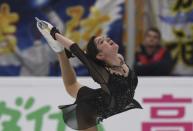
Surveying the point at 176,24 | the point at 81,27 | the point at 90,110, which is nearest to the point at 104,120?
the point at 90,110

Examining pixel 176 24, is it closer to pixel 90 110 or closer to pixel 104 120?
pixel 104 120

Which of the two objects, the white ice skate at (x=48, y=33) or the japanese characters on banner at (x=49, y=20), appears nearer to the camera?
the white ice skate at (x=48, y=33)

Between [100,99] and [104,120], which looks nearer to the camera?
[100,99]

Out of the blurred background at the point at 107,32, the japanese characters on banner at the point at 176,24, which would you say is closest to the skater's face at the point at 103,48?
the blurred background at the point at 107,32

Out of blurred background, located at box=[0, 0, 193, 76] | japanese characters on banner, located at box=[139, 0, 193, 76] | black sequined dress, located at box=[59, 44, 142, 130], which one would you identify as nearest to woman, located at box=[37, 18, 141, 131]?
black sequined dress, located at box=[59, 44, 142, 130]

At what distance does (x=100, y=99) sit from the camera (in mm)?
5062

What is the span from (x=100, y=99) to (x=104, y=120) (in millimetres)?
1030

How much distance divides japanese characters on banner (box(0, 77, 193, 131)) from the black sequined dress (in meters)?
0.89

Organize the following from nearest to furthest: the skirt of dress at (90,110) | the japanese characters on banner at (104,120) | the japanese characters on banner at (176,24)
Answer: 1. the skirt of dress at (90,110)
2. the japanese characters on banner at (104,120)
3. the japanese characters on banner at (176,24)

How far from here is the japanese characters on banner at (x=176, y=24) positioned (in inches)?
289

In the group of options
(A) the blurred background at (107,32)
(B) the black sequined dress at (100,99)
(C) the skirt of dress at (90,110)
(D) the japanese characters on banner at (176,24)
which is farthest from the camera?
(D) the japanese characters on banner at (176,24)

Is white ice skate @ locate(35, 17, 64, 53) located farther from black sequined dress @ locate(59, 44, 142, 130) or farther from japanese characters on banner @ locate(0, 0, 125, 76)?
japanese characters on banner @ locate(0, 0, 125, 76)

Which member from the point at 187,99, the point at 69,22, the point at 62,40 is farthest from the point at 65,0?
the point at 62,40

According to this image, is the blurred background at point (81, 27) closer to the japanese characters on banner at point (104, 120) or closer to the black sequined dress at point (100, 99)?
the japanese characters on banner at point (104, 120)
